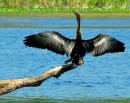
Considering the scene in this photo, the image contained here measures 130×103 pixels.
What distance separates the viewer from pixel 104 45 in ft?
37.3

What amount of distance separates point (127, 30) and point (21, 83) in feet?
80.9

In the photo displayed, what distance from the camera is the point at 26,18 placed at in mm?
49781

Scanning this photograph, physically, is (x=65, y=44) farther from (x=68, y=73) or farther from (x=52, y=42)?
(x=68, y=73)

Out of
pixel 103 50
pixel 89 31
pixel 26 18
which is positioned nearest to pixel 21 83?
pixel 103 50

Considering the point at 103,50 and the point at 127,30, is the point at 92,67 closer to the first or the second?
the point at 103,50

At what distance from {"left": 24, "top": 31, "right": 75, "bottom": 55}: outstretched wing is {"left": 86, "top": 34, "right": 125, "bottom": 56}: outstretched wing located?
1.13ft

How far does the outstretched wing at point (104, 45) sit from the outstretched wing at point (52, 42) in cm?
35

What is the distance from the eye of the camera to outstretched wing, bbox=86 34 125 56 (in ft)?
37.1

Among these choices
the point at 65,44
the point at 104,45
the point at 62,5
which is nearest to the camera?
the point at 65,44

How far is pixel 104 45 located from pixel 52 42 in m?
0.78

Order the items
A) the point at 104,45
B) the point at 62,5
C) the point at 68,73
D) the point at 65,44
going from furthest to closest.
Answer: the point at 62,5
the point at 68,73
the point at 104,45
the point at 65,44

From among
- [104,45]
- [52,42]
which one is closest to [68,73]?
[104,45]

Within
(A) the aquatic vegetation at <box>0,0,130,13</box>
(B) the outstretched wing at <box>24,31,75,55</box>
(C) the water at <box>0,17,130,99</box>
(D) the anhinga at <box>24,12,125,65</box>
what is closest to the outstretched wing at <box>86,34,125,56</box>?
(D) the anhinga at <box>24,12,125,65</box>

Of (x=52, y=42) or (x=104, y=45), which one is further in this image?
(x=104, y=45)
